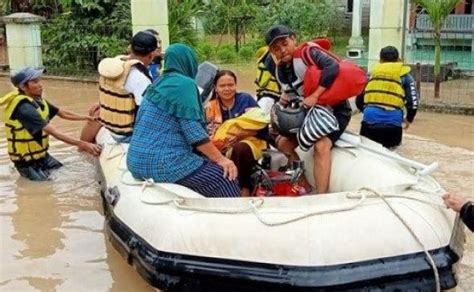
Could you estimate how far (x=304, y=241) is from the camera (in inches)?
131

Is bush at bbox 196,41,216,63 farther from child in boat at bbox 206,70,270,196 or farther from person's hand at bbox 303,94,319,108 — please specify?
person's hand at bbox 303,94,319,108

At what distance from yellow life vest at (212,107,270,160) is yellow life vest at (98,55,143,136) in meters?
0.95

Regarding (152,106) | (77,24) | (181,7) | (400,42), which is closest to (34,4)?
(77,24)

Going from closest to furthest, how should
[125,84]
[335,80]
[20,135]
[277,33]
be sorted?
[335,80], [277,33], [125,84], [20,135]

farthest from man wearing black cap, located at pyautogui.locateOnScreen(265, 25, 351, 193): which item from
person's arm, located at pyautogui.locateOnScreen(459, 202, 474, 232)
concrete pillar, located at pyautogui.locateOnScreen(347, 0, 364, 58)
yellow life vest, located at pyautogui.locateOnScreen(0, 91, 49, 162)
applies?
concrete pillar, located at pyautogui.locateOnScreen(347, 0, 364, 58)

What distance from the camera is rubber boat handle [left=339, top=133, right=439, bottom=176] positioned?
397 centimetres

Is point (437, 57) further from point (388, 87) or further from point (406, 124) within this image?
point (388, 87)

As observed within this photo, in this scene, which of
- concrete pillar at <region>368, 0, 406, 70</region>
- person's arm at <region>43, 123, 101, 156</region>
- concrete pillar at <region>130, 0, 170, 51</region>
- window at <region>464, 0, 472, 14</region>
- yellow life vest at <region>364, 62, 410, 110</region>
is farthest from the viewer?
window at <region>464, 0, 472, 14</region>

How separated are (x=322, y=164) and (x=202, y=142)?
0.91 meters

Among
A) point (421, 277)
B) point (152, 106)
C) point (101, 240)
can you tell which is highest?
point (152, 106)

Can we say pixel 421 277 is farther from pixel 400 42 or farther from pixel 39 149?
pixel 400 42

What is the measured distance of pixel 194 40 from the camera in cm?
1392

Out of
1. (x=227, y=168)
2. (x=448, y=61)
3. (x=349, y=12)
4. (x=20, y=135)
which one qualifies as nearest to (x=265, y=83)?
(x=20, y=135)

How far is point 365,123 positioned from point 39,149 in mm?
3179
